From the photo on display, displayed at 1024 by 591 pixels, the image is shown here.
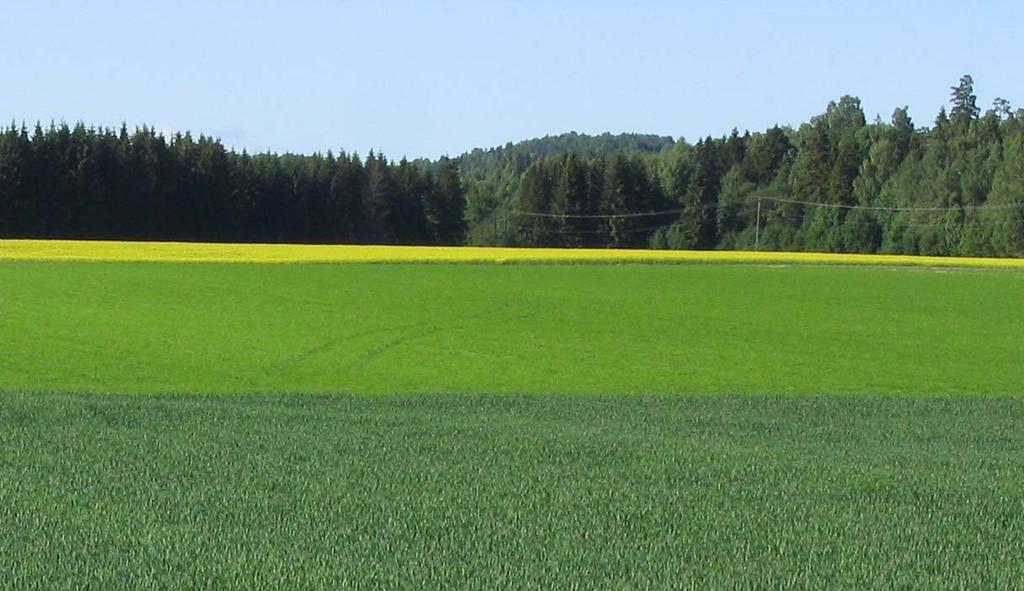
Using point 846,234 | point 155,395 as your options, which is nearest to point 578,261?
point 155,395

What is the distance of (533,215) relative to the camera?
105438 mm

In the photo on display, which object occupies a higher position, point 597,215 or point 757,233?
point 597,215

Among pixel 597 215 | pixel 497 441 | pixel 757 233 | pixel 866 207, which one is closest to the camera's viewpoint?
pixel 497 441

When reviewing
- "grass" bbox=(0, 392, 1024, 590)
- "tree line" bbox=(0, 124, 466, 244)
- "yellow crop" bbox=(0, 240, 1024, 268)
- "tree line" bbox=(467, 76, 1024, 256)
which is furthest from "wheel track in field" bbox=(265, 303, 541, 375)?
"tree line" bbox=(467, 76, 1024, 256)

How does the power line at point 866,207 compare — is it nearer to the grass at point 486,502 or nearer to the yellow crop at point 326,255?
the yellow crop at point 326,255

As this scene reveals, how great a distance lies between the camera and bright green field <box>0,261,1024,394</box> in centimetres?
2258

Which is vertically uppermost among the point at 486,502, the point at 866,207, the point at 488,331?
the point at 486,502

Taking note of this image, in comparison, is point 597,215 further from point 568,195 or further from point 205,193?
point 205,193

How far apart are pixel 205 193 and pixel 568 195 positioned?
103 feet

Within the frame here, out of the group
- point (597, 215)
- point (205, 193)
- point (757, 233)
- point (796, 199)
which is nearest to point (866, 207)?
point (796, 199)

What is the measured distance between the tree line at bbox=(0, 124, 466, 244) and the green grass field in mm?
40778

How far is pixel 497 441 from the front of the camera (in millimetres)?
12695

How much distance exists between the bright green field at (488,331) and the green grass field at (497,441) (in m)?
0.14

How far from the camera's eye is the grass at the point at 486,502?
691cm
